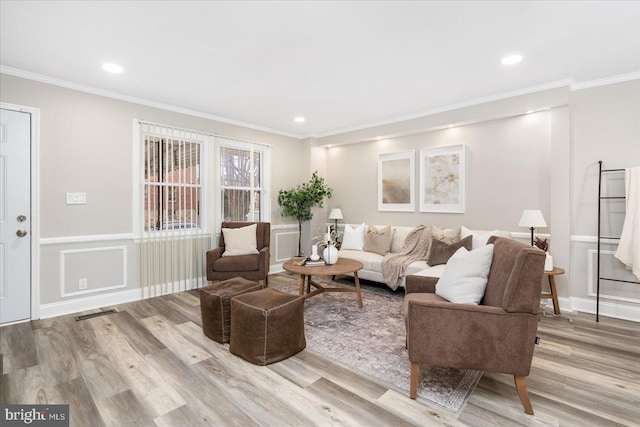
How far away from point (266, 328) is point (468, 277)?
4.96 ft

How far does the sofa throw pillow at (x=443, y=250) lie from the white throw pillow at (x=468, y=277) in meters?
1.66

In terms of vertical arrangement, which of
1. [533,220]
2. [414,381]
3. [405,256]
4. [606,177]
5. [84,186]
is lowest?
[414,381]

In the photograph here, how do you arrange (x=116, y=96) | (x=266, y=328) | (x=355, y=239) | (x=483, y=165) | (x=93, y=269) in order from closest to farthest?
(x=266, y=328)
(x=93, y=269)
(x=116, y=96)
(x=483, y=165)
(x=355, y=239)

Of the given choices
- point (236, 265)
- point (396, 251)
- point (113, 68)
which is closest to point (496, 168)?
point (396, 251)

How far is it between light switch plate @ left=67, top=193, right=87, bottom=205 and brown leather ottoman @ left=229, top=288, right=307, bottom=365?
2439 mm

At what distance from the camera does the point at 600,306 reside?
11.3 ft

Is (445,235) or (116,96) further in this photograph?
(445,235)

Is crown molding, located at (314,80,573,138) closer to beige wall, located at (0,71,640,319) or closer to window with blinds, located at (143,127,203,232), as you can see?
beige wall, located at (0,71,640,319)

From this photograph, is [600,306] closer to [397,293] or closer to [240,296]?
[397,293]

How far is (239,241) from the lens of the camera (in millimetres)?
4430

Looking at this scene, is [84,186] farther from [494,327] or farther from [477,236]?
[477,236]

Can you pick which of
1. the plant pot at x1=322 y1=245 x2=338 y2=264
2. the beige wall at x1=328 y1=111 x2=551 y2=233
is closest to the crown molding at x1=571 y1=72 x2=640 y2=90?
the beige wall at x1=328 y1=111 x2=551 y2=233

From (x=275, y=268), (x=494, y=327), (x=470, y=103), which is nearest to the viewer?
(x=494, y=327)

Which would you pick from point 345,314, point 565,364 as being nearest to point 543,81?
point 565,364
